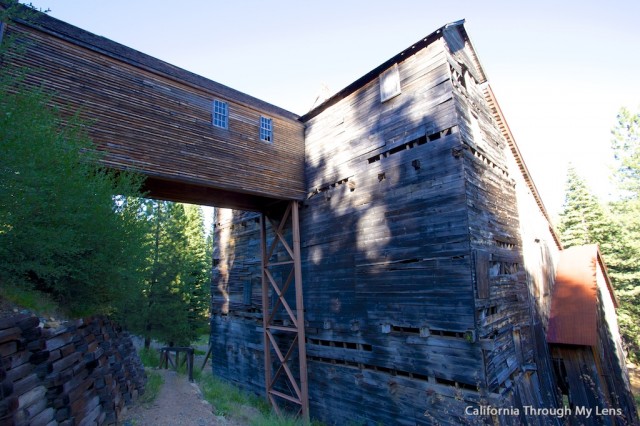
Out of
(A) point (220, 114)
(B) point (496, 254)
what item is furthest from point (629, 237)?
(A) point (220, 114)

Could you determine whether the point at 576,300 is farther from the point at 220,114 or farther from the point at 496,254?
the point at 220,114

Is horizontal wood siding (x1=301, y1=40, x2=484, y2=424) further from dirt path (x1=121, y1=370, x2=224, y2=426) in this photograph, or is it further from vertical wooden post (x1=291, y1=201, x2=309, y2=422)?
dirt path (x1=121, y1=370, x2=224, y2=426)

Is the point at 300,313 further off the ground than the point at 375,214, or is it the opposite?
the point at 375,214

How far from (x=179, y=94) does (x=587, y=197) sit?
105 feet

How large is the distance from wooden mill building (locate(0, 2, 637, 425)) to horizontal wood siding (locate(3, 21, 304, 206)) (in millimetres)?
42

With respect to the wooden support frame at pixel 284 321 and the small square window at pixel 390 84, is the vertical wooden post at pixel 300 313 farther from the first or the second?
the small square window at pixel 390 84

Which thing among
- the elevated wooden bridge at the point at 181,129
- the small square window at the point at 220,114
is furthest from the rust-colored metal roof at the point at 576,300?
the small square window at the point at 220,114

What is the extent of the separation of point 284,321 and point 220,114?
8.00 meters

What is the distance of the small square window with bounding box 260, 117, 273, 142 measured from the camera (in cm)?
1208

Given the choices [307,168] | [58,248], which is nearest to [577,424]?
[307,168]

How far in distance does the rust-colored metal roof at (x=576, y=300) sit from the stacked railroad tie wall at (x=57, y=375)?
15090 mm

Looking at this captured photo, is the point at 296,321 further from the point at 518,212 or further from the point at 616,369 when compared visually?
the point at 616,369

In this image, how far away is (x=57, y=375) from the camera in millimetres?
5652

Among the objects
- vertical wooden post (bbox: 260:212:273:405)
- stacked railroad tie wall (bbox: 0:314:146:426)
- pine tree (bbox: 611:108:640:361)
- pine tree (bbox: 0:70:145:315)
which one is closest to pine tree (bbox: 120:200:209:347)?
vertical wooden post (bbox: 260:212:273:405)
